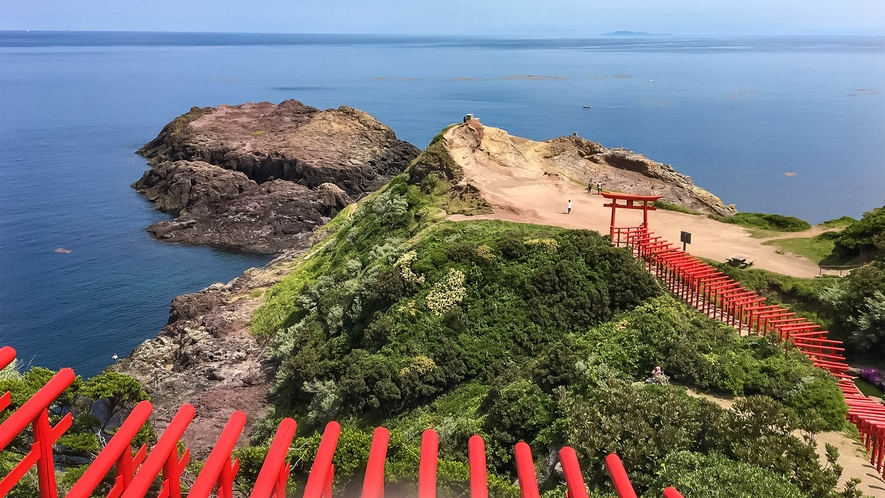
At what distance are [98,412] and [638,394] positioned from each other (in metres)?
22.1

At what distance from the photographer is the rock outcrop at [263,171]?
58.1m

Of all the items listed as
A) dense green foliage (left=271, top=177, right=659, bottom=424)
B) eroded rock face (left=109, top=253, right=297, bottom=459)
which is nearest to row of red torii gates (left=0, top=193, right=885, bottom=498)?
dense green foliage (left=271, top=177, right=659, bottom=424)

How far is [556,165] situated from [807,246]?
17335 millimetres

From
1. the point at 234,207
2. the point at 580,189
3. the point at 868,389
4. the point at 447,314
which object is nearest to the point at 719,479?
the point at 868,389

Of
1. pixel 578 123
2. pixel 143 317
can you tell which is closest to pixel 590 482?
pixel 143 317

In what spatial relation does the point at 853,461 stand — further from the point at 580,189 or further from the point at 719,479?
the point at 580,189

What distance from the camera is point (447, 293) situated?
22547 millimetres

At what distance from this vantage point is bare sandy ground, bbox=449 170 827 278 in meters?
26.5

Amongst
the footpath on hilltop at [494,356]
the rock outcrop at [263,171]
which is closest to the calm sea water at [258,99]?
the rock outcrop at [263,171]

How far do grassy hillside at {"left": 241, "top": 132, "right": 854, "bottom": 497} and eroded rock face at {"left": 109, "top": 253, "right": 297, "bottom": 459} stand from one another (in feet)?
4.58

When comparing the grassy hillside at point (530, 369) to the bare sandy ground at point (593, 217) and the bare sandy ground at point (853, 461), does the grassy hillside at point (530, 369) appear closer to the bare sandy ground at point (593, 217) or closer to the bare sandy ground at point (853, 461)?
the bare sandy ground at point (853, 461)

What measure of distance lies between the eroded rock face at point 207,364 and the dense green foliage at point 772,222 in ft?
75.5

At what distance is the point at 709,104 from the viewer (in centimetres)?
12706

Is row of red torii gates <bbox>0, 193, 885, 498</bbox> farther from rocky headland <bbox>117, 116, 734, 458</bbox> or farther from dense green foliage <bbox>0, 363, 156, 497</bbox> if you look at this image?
rocky headland <bbox>117, 116, 734, 458</bbox>
